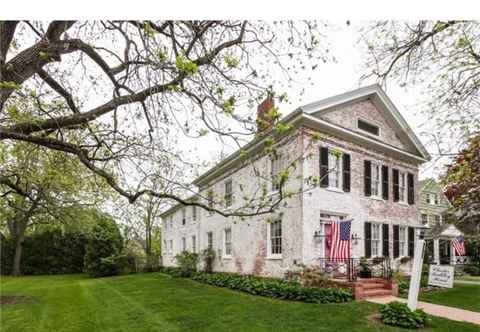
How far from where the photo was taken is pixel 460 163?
3326 millimetres

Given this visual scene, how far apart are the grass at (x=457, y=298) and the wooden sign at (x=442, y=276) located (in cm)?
193

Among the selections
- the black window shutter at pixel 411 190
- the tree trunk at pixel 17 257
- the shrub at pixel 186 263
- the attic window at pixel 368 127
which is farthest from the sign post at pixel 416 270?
the tree trunk at pixel 17 257

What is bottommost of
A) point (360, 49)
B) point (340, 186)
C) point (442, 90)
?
point (340, 186)

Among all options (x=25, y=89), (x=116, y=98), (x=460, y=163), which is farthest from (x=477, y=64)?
(x=25, y=89)

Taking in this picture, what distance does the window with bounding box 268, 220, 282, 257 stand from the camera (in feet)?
19.9

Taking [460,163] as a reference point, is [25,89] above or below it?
above

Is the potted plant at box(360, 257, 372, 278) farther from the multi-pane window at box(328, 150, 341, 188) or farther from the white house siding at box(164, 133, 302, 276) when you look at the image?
the multi-pane window at box(328, 150, 341, 188)

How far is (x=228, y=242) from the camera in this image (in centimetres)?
533

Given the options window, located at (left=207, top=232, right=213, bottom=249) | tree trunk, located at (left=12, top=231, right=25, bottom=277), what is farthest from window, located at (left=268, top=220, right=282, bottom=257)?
tree trunk, located at (left=12, top=231, right=25, bottom=277)

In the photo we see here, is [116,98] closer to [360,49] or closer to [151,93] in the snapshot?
[151,93]

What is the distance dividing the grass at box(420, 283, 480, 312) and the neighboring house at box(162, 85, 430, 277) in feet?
4.89

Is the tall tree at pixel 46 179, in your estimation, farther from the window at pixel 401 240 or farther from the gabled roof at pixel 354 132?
the window at pixel 401 240

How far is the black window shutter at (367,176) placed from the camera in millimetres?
7086

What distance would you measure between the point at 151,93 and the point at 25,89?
1213 millimetres
